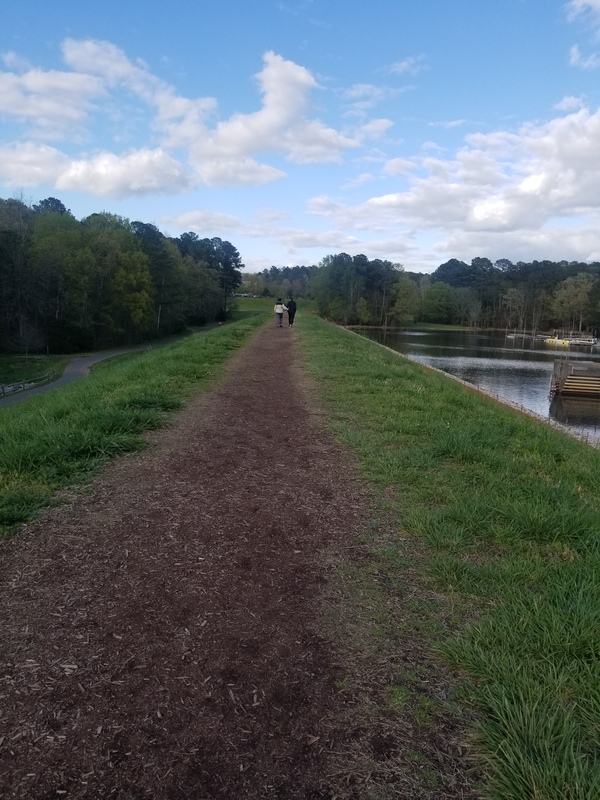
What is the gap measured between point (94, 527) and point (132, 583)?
861mm

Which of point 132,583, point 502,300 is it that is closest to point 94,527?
point 132,583

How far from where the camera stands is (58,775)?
1.82m

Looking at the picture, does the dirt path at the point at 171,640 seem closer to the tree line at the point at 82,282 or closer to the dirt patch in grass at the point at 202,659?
the dirt patch in grass at the point at 202,659

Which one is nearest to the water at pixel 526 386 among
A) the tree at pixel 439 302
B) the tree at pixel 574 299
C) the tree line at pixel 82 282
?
the tree line at pixel 82 282

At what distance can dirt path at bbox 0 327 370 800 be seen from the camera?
Answer: 1.87m

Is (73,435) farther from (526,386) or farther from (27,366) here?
(27,366)

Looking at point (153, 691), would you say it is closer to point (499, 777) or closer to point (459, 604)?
point (499, 777)

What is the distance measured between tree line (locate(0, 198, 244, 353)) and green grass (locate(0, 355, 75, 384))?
290 centimetres

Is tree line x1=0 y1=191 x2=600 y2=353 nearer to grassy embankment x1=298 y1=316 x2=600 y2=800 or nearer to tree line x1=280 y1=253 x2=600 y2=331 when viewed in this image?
tree line x1=280 y1=253 x2=600 y2=331

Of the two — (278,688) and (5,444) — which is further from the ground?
(5,444)

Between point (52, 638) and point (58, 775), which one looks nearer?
point (58, 775)

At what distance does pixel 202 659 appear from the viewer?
2412mm

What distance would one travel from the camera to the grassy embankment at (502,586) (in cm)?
194

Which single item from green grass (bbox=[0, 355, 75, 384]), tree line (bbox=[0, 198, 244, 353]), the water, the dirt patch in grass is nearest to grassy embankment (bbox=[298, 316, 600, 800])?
the dirt patch in grass
